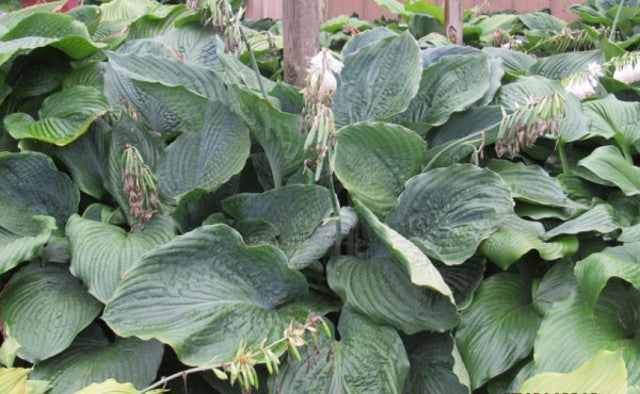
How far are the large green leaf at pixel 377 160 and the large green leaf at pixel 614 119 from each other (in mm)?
617

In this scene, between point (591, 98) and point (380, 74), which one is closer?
point (380, 74)

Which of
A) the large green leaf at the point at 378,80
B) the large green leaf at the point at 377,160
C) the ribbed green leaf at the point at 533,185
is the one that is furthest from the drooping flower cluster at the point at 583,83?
the large green leaf at the point at 377,160

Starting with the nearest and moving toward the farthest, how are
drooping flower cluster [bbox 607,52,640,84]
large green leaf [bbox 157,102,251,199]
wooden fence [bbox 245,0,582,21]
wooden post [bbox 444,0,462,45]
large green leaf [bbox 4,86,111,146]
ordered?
large green leaf [bbox 157,102,251,199] → large green leaf [bbox 4,86,111,146] → drooping flower cluster [bbox 607,52,640,84] → wooden post [bbox 444,0,462,45] → wooden fence [bbox 245,0,582,21]

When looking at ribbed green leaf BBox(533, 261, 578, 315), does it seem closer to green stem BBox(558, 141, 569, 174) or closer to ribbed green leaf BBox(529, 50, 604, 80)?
green stem BBox(558, 141, 569, 174)

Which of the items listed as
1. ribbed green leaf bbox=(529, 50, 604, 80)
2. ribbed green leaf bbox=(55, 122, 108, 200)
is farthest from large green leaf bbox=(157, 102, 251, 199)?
ribbed green leaf bbox=(529, 50, 604, 80)

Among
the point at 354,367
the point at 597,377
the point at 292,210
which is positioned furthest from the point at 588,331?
the point at 292,210

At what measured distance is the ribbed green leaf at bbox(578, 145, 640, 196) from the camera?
183 cm

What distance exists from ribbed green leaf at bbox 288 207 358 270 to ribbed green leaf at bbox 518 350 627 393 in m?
0.58

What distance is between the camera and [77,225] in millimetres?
1664

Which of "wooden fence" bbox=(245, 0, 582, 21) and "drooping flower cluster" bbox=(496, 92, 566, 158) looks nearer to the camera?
"drooping flower cluster" bbox=(496, 92, 566, 158)

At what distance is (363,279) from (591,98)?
4.21 feet

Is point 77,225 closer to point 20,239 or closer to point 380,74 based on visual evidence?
point 20,239

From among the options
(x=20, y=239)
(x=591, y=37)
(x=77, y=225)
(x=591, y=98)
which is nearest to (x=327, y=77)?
(x=77, y=225)

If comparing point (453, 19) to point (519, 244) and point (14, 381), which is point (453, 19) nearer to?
point (519, 244)
